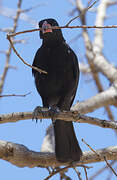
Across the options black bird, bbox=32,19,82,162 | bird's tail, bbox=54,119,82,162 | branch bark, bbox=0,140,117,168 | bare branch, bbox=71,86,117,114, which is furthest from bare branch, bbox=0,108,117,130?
bare branch, bbox=71,86,117,114

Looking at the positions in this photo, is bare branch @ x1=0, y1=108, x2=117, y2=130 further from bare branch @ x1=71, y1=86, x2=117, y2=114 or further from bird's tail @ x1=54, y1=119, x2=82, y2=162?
bare branch @ x1=71, y1=86, x2=117, y2=114

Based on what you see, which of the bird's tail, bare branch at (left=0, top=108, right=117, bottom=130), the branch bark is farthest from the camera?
the bird's tail

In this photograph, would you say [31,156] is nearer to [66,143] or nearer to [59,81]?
[66,143]

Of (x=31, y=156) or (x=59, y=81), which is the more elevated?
(x=59, y=81)

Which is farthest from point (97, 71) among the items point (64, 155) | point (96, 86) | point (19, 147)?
point (19, 147)

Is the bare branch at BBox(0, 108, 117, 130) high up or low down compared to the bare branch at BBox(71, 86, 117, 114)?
down

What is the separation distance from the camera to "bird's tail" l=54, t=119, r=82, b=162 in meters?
3.33

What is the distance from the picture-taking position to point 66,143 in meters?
3.65

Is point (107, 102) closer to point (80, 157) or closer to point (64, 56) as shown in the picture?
point (64, 56)

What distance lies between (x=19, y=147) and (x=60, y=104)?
0.93 m

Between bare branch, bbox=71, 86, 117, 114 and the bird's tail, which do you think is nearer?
the bird's tail

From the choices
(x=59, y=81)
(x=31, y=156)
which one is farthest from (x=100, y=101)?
(x=31, y=156)

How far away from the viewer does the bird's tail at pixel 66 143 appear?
333 centimetres

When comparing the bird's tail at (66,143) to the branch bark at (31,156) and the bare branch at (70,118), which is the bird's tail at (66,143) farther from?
the bare branch at (70,118)
